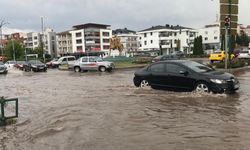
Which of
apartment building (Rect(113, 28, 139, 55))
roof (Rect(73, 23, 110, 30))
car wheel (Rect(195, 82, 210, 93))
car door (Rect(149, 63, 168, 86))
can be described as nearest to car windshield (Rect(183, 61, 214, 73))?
car wheel (Rect(195, 82, 210, 93))

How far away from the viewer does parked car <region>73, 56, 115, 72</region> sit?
35.3 m

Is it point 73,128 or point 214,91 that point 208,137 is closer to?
point 73,128

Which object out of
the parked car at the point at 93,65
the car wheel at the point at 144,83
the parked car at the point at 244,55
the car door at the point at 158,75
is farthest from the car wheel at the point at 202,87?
the parked car at the point at 244,55

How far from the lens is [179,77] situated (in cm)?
1446

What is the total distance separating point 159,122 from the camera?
9641mm

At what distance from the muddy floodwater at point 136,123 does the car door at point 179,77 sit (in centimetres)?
34

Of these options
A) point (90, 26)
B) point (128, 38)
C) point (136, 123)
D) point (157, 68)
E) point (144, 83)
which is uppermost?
point (90, 26)

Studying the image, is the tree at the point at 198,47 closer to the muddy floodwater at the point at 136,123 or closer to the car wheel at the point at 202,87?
the muddy floodwater at the point at 136,123

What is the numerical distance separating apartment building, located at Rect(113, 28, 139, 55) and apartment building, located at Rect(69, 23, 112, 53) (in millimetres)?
13393

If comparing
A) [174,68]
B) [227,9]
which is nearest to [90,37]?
[227,9]

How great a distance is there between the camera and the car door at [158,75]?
1507 centimetres

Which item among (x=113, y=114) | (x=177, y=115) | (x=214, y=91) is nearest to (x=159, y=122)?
(x=177, y=115)

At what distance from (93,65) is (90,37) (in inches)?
3496

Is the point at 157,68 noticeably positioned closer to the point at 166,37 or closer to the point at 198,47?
the point at 198,47
